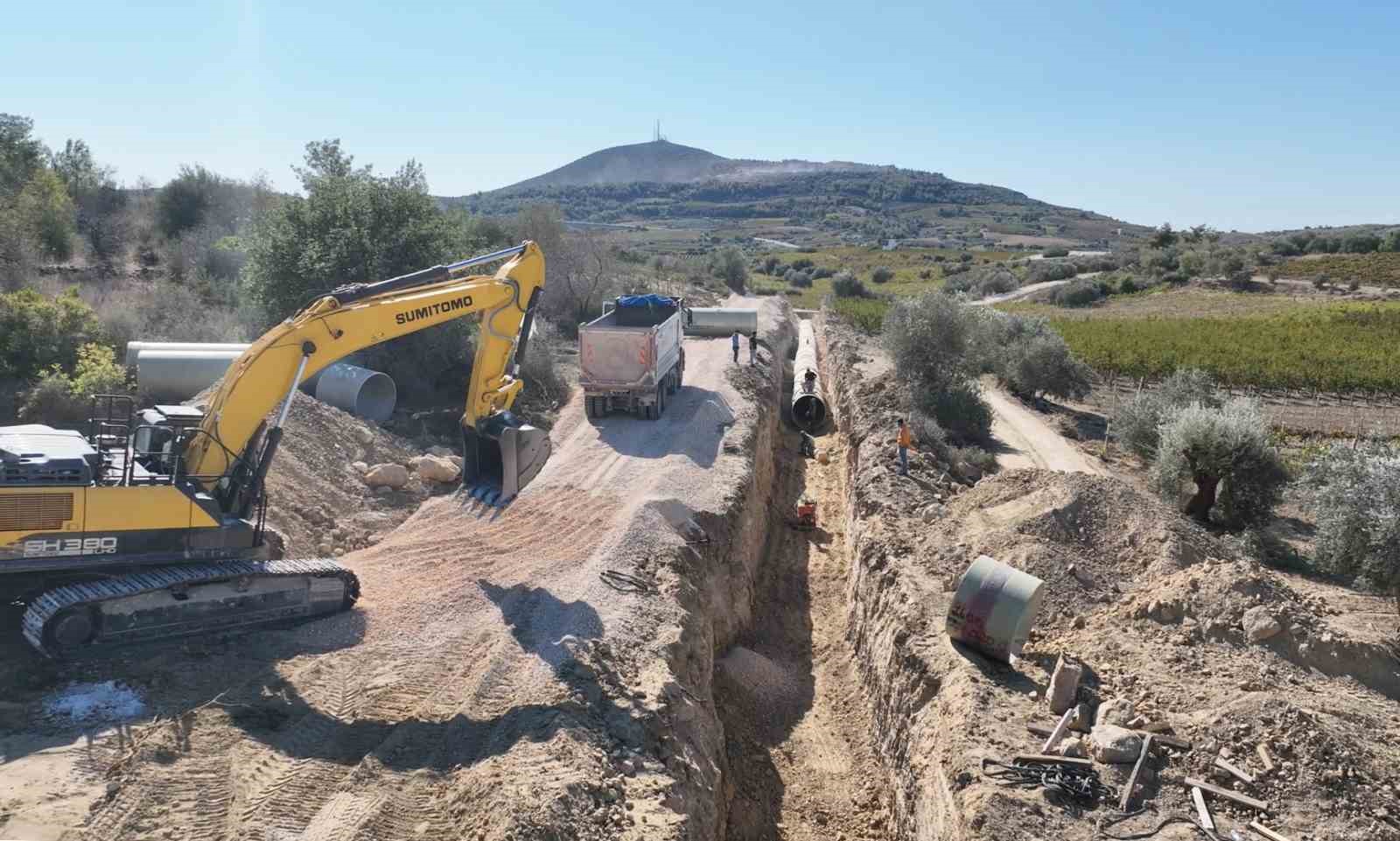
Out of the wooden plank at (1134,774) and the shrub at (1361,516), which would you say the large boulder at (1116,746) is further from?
the shrub at (1361,516)

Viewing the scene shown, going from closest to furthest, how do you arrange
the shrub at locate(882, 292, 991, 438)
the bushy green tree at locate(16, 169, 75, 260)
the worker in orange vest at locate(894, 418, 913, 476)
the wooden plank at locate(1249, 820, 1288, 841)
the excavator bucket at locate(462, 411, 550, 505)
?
the wooden plank at locate(1249, 820, 1288, 841), the excavator bucket at locate(462, 411, 550, 505), the worker in orange vest at locate(894, 418, 913, 476), the shrub at locate(882, 292, 991, 438), the bushy green tree at locate(16, 169, 75, 260)

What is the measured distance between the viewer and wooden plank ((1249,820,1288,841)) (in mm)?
8523

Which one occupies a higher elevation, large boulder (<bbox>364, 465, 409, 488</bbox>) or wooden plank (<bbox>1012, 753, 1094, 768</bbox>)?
large boulder (<bbox>364, 465, 409, 488</bbox>)

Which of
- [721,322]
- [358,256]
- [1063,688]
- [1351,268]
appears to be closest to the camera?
[1063,688]

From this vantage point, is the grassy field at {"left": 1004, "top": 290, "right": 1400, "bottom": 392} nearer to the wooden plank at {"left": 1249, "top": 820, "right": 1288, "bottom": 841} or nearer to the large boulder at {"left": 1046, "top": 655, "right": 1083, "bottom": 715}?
the large boulder at {"left": 1046, "top": 655, "right": 1083, "bottom": 715}

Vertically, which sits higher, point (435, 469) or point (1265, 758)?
point (435, 469)

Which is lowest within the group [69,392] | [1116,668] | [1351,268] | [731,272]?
[1116,668]

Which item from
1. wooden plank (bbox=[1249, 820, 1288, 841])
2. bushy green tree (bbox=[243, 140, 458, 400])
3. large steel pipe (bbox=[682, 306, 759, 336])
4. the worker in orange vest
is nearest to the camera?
wooden plank (bbox=[1249, 820, 1288, 841])

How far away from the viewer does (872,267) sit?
101 meters

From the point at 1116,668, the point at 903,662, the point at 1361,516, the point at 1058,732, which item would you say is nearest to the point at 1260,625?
the point at 1116,668

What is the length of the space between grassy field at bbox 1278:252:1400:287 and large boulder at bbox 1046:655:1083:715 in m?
70.1

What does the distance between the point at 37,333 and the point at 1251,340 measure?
48.3 metres

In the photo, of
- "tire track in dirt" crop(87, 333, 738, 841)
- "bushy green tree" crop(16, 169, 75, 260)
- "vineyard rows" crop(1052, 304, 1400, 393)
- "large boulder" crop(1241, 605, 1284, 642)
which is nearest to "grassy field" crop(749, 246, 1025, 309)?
"vineyard rows" crop(1052, 304, 1400, 393)

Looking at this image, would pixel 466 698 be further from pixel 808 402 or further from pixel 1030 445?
pixel 1030 445
